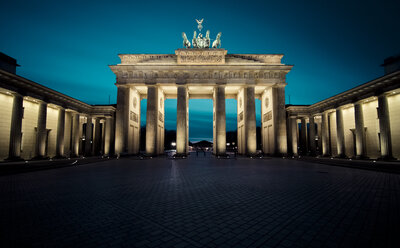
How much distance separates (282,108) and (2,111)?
38364mm

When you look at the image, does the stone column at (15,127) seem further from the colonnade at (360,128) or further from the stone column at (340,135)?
the stone column at (340,135)

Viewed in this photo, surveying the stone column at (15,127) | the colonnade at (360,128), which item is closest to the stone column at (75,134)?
the stone column at (15,127)

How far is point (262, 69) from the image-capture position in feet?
96.9

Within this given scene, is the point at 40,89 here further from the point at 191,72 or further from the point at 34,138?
the point at 191,72

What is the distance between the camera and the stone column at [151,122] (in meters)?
29.0

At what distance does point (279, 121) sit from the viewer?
95.6 ft

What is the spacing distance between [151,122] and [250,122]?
635 inches

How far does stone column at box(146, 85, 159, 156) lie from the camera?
29016 mm

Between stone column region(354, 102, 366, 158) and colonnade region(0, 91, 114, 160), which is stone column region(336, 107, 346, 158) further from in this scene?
colonnade region(0, 91, 114, 160)

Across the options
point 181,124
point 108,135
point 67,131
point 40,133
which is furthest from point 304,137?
point 67,131

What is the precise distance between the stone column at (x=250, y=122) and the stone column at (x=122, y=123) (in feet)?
64.5

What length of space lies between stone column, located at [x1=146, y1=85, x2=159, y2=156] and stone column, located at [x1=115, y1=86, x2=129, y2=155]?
3.57 metres

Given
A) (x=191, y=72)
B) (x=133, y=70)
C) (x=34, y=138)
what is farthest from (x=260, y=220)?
(x=34, y=138)

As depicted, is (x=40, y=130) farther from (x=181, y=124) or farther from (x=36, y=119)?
(x=181, y=124)
